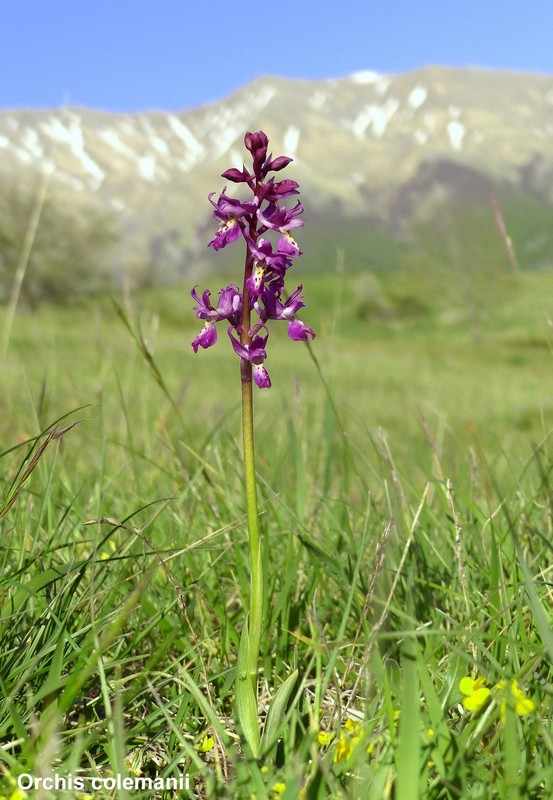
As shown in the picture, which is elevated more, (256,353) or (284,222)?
(284,222)

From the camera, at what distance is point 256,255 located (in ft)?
5.32

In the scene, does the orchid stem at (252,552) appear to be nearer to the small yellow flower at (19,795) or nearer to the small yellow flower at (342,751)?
the small yellow flower at (342,751)

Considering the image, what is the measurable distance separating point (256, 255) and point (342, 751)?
1099 millimetres

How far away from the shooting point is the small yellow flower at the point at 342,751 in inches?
59.8

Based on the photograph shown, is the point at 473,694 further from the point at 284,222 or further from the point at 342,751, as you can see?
the point at 284,222

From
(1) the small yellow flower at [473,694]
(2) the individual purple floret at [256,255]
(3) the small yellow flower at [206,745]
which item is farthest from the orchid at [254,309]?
(1) the small yellow flower at [473,694]

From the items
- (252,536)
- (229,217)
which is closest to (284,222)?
(229,217)

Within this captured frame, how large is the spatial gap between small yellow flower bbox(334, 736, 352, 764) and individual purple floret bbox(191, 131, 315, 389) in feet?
2.61

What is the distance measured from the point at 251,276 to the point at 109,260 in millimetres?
53641

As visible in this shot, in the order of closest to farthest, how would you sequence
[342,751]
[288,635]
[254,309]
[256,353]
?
[342,751] → [256,353] → [254,309] → [288,635]

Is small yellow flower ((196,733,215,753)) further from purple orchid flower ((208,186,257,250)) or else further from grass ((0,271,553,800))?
purple orchid flower ((208,186,257,250))

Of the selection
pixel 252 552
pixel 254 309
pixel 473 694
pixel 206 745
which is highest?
pixel 254 309

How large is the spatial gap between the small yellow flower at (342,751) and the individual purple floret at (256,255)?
796mm

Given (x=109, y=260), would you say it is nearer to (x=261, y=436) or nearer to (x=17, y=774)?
(x=261, y=436)
